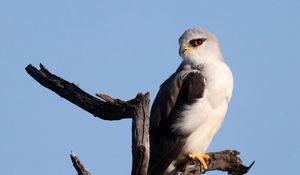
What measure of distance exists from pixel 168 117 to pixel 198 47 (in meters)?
1.31

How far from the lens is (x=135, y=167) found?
7480mm

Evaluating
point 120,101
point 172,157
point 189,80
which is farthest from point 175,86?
point 120,101

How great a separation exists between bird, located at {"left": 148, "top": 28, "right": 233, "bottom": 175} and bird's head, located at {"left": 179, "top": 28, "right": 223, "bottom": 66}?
414mm

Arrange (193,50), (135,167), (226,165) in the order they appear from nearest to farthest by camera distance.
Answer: (135,167) < (226,165) < (193,50)

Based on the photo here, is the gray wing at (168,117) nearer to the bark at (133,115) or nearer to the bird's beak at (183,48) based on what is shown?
the bark at (133,115)

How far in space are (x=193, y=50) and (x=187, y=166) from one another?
1795 mm

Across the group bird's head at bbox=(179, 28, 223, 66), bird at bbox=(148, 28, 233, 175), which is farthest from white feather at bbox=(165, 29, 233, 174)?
bird's head at bbox=(179, 28, 223, 66)

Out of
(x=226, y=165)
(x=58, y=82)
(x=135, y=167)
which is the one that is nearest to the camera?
(x=135, y=167)

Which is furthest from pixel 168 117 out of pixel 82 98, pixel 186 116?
pixel 82 98

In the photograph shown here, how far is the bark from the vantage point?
7.46m

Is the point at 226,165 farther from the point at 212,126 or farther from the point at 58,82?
the point at 58,82

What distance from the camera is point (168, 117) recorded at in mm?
9336

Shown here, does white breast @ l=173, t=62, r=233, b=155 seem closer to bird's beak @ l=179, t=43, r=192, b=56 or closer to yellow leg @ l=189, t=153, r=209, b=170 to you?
yellow leg @ l=189, t=153, r=209, b=170

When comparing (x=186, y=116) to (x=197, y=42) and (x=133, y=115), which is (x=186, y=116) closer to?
(x=197, y=42)
